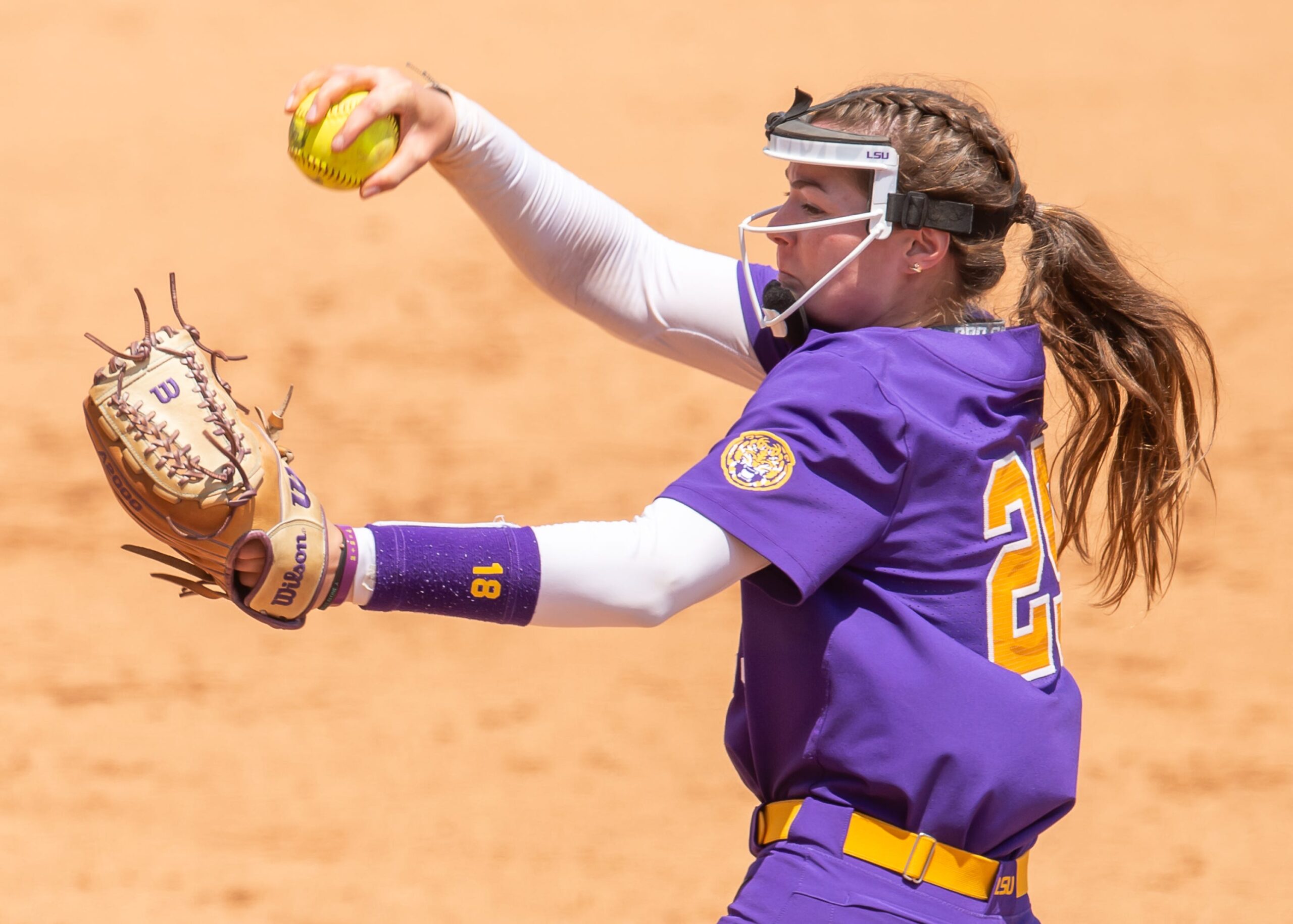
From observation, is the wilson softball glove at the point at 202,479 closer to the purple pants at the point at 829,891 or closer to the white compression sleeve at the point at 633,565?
the white compression sleeve at the point at 633,565

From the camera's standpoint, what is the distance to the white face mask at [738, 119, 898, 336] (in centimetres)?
240

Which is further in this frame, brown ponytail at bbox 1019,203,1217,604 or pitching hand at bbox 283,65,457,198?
brown ponytail at bbox 1019,203,1217,604

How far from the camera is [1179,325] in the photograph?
276cm

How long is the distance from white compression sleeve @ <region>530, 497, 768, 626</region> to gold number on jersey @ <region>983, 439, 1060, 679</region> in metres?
0.48

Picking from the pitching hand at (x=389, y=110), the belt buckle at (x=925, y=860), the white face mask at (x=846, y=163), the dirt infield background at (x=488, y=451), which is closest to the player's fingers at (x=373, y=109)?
the pitching hand at (x=389, y=110)

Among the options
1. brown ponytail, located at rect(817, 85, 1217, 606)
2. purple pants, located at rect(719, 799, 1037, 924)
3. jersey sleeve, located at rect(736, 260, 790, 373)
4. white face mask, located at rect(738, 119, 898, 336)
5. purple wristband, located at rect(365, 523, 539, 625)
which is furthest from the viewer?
jersey sleeve, located at rect(736, 260, 790, 373)

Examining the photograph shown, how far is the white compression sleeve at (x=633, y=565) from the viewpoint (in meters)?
2.07

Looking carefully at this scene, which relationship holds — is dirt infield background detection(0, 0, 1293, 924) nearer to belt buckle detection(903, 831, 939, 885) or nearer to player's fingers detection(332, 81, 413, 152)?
belt buckle detection(903, 831, 939, 885)

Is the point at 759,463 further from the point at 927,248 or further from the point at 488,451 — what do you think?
the point at 488,451

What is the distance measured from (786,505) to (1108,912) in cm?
356

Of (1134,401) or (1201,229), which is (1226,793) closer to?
(1134,401)

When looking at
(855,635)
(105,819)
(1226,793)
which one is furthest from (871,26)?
(855,635)

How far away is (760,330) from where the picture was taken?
2.84 metres

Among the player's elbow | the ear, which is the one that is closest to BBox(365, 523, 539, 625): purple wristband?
the player's elbow
